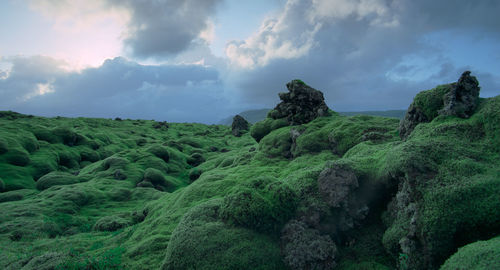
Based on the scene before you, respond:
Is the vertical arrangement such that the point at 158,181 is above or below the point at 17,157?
below

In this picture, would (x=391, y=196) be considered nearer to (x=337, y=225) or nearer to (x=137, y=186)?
(x=337, y=225)

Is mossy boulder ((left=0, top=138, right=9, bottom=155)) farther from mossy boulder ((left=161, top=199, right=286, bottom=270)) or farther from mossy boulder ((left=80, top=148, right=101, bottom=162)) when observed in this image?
mossy boulder ((left=161, top=199, right=286, bottom=270))

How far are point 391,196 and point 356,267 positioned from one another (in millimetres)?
→ 3134

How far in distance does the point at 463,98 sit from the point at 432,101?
157 centimetres

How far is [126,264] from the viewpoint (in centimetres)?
989

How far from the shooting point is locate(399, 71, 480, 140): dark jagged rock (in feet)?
33.7

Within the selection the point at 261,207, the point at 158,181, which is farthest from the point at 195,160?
the point at 261,207

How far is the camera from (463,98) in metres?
10.3

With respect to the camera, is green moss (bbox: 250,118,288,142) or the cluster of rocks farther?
green moss (bbox: 250,118,288,142)

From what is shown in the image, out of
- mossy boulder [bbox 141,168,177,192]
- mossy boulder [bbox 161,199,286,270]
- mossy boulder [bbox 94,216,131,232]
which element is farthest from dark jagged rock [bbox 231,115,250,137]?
mossy boulder [bbox 161,199,286,270]

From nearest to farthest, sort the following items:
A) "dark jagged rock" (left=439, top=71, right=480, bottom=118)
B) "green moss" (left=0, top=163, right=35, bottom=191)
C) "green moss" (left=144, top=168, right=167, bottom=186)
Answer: "dark jagged rock" (left=439, top=71, right=480, bottom=118) → "green moss" (left=0, top=163, right=35, bottom=191) → "green moss" (left=144, top=168, right=167, bottom=186)

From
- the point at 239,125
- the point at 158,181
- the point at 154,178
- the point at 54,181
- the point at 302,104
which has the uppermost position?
the point at 302,104

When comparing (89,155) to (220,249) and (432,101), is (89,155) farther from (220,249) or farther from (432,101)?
(432,101)

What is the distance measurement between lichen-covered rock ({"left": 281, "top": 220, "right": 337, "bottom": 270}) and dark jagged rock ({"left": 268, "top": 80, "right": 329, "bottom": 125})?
1711 cm
